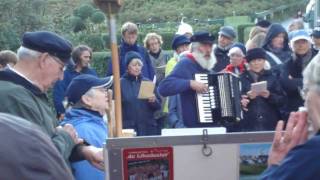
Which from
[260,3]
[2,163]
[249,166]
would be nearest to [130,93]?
[249,166]

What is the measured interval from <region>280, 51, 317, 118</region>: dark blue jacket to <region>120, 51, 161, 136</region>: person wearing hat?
1523 millimetres

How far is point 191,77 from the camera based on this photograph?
605 cm

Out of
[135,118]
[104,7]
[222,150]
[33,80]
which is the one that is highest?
[104,7]

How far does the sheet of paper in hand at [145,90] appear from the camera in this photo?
274 inches

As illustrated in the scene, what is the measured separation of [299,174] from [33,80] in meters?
1.97

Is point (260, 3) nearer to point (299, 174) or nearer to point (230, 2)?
point (230, 2)

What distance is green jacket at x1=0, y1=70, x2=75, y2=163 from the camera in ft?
10.8

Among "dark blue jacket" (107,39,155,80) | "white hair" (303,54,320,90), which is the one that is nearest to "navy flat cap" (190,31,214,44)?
"dark blue jacket" (107,39,155,80)

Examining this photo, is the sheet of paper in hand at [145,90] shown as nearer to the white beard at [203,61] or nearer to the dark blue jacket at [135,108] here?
the dark blue jacket at [135,108]

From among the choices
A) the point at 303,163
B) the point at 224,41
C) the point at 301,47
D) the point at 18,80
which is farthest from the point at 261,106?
the point at 303,163

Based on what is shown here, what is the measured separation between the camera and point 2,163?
3.82 ft

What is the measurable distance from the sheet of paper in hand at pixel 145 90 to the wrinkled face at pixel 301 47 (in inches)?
62.3

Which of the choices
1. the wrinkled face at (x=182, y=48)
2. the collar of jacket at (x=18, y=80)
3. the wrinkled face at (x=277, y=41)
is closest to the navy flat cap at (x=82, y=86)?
the collar of jacket at (x=18, y=80)

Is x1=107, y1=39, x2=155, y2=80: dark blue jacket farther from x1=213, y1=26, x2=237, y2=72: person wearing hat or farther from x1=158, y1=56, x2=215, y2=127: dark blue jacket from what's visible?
x1=158, y1=56, x2=215, y2=127: dark blue jacket
